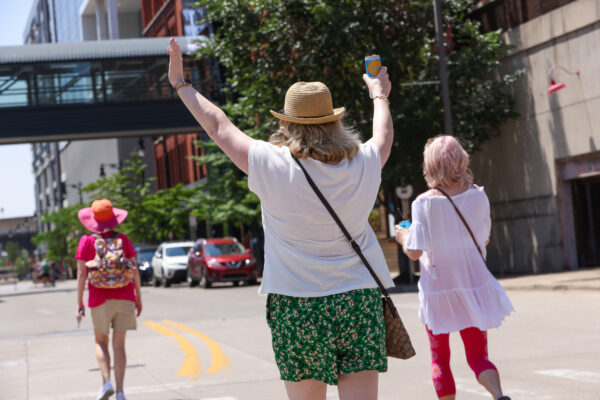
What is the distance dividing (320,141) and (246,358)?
24.9 ft

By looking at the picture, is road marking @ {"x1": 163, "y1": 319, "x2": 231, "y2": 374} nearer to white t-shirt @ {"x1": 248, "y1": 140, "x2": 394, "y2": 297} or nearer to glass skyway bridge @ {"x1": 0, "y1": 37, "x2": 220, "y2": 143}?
white t-shirt @ {"x1": 248, "y1": 140, "x2": 394, "y2": 297}

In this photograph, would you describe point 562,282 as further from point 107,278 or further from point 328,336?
point 328,336

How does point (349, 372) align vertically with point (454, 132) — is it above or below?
below

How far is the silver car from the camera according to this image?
37775mm

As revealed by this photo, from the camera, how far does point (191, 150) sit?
59.1m

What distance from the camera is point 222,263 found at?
3203cm

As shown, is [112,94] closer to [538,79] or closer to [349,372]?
[538,79]

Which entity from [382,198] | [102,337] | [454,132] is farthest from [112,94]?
[102,337]

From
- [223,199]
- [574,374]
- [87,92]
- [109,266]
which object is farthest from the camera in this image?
[87,92]

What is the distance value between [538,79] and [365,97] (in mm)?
4515

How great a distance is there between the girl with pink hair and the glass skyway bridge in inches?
1428

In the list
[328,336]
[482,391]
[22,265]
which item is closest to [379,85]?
[328,336]

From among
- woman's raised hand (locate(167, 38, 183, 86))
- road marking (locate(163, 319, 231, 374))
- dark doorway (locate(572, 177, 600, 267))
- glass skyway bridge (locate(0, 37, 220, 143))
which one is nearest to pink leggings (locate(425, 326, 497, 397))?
woman's raised hand (locate(167, 38, 183, 86))

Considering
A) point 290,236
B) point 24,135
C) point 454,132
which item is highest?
point 24,135
